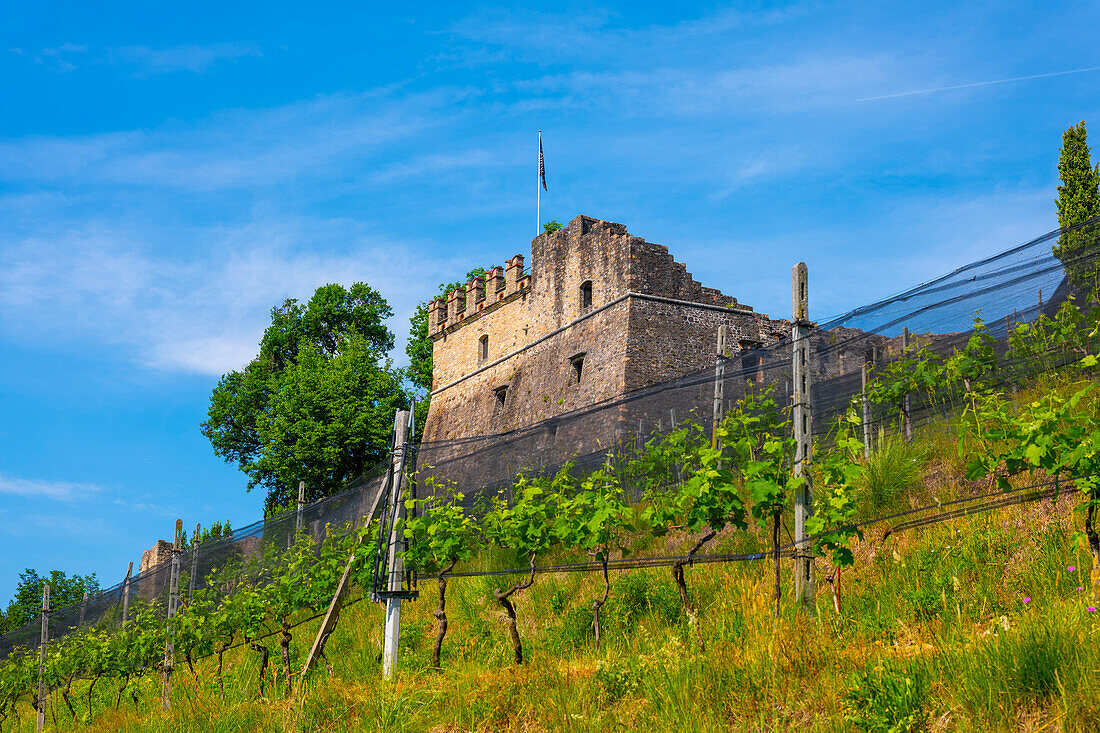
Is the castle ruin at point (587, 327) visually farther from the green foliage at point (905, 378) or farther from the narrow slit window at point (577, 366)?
the green foliage at point (905, 378)

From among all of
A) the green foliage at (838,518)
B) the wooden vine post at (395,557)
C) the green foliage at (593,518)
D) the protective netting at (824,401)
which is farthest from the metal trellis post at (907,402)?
the wooden vine post at (395,557)

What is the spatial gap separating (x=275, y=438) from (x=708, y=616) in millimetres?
27399

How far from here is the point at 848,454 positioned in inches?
345

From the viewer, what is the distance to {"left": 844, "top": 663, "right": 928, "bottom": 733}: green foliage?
15.1 feet

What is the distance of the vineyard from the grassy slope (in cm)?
2

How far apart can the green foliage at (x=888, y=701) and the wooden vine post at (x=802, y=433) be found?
1.64m

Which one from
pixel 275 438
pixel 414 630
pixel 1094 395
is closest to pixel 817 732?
pixel 1094 395

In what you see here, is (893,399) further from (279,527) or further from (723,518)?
(279,527)

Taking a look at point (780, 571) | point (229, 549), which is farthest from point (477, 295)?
point (780, 571)

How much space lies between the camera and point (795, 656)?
5.65m

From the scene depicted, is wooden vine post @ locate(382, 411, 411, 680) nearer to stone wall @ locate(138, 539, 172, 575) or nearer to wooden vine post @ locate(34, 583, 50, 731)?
wooden vine post @ locate(34, 583, 50, 731)

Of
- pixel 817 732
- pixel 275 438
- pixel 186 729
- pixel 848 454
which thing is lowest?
pixel 186 729

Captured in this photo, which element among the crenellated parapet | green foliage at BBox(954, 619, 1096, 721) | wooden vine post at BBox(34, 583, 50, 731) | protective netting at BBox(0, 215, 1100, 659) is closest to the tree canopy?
the crenellated parapet

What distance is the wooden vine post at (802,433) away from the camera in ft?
21.7
